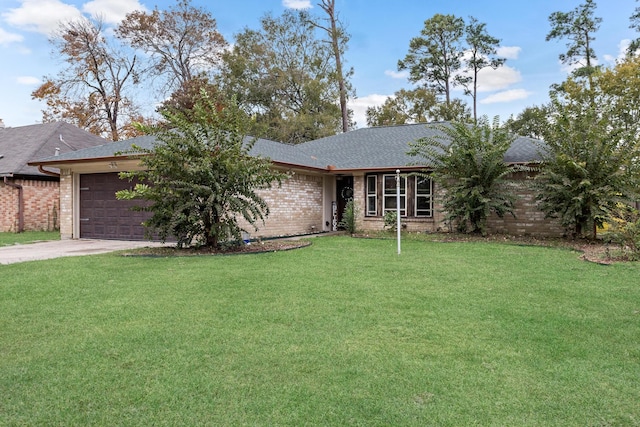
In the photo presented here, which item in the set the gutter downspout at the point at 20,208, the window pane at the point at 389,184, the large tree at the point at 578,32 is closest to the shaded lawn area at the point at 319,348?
the window pane at the point at 389,184

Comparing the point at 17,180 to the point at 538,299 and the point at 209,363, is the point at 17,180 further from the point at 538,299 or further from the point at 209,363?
the point at 538,299

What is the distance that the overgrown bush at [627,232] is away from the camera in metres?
8.40

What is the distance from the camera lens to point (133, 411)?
270 cm

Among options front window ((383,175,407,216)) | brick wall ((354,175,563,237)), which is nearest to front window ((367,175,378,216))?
front window ((383,175,407,216))

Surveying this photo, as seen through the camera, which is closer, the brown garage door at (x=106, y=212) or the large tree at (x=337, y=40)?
the brown garage door at (x=106, y=212)

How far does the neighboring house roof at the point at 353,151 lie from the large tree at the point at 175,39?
14461 mm

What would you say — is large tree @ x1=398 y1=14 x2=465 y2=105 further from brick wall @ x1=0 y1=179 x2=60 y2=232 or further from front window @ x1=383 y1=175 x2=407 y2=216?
brick wall @ x1=0 y1=179 x2=60 y2=232

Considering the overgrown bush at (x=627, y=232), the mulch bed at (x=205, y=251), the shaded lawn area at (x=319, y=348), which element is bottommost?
the shaded lawn area at (x=319, y=348)

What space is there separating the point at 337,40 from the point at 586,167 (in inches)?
858

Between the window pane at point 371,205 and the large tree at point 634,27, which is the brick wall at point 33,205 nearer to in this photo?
the window pane at point 371,205

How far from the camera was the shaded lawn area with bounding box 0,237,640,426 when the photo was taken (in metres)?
2.73

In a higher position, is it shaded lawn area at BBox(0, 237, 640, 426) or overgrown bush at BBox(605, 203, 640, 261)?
overgrown bush at BBox(605, 203, 640, 261)

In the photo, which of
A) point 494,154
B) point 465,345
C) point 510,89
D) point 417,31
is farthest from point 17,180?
point 510,89

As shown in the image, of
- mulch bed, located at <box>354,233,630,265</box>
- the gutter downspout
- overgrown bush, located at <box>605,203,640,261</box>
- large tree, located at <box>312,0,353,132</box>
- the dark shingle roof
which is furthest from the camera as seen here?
large tree, located at <box>312,0,353,132</box>
